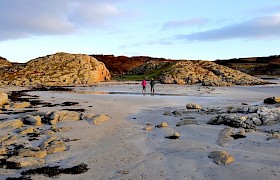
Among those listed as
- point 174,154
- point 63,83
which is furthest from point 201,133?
point 63,83

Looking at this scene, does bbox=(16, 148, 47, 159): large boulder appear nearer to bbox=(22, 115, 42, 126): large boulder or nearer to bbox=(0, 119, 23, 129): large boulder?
bbox=(0, 119, 23, 129): large boulder

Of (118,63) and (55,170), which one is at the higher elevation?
(118,63)

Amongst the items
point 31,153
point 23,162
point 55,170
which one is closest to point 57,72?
point 31,153

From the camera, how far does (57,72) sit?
51812 mm

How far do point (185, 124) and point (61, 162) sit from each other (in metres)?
6.13

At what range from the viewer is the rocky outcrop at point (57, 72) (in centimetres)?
4895

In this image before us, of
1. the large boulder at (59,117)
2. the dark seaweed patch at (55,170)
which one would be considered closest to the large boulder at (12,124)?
the large boulder at (59,117)

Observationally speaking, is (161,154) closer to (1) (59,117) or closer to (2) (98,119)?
(2) (98,119)

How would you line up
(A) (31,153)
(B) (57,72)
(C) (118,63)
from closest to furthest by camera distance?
(A) (31,153) → (B) (57,72) → (C) (118,63)

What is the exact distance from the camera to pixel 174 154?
898 centimetres

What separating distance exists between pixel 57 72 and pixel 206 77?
953 inches

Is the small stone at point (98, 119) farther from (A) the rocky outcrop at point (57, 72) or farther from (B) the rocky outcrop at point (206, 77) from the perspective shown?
(A) the rocky outcrop at point (57, 72)

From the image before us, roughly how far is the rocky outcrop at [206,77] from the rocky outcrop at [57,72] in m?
13.4

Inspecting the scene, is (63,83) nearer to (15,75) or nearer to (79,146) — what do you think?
(15,75)
